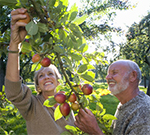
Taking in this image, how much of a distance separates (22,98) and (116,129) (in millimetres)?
1125

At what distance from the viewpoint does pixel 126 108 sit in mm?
1758

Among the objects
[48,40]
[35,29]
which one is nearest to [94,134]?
[48,40]

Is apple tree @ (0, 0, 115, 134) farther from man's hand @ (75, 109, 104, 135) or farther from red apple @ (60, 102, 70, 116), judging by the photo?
man's hand @ (75, 109, 104, 135)

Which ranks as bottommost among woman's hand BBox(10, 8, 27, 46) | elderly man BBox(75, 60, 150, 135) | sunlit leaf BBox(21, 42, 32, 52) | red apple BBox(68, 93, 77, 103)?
elderly man BBox(75, 60, 150, 135)

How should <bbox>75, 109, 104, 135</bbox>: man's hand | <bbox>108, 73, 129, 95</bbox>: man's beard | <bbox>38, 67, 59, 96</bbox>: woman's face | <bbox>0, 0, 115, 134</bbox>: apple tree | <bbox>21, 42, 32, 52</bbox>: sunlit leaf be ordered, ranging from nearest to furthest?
<bbox>0, 0, 115, 134</bbox>: apple tree < <bbox>21, 42, 32, 52</bbox>: sunlit leaf < <bbox>75, 109, 104, 135</bbox>: man's hand < <bbox>108, 73, 129, 95</bbox>: man's beard < <bbox>38, 67, 59, 96</bbox>: woman's face

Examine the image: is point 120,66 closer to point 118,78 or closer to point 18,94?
point 118,78

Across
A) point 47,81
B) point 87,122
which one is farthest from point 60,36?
point 47,81

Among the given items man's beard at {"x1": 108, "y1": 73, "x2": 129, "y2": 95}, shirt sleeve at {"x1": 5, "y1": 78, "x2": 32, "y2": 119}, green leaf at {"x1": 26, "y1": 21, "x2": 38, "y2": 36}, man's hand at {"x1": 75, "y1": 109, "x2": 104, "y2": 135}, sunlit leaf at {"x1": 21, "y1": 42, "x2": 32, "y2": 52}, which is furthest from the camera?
man's beard at {"x1": 108, "y1": 73, "x2": 129, "y2": 95}

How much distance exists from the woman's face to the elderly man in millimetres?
767

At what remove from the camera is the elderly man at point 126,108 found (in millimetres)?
1332

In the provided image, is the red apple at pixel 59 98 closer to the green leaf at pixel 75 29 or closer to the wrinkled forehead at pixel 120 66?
the green leaf at pixel 75 29

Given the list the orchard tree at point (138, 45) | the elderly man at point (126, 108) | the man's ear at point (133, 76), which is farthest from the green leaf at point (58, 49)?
the orchard tree at point (138, 45)

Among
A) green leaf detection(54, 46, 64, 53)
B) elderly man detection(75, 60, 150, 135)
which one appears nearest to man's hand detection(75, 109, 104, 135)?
elderly man detection(75, 60, 150, 135)

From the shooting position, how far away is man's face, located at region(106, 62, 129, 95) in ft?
6.30
